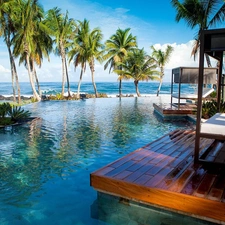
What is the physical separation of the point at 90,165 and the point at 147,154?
134 cm

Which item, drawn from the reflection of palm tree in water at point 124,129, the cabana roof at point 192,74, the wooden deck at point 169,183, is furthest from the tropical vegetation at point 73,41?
the wooden deck at point 169,183

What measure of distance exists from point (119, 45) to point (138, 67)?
2956 millimetres

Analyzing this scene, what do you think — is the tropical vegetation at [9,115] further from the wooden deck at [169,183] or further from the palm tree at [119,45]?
the palm tree at [119,45]

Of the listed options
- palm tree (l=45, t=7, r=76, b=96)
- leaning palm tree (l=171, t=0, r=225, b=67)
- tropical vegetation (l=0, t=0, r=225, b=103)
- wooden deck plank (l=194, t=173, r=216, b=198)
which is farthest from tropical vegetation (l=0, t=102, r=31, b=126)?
palm tree (l=45, t=7, r=76, b=96)

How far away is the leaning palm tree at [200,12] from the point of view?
12.7m

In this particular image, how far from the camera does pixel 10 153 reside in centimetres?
552

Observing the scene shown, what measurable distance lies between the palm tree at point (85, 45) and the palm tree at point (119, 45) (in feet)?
3.06

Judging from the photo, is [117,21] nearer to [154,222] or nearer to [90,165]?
Result: [90,165]

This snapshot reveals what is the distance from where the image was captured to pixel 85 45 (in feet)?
72.3

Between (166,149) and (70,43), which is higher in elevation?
(70,43)

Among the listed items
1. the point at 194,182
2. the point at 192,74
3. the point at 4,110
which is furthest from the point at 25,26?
the point at 194,182

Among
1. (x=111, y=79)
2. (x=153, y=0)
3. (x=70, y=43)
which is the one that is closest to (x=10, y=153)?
(x=70, y=43)

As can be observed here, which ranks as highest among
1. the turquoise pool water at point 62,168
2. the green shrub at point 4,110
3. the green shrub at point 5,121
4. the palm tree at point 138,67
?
the palm tree at point 138,67

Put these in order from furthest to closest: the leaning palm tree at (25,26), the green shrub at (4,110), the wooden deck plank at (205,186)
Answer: the leaning palm tree at (25,26)
the green shrub at (4,110)
the wooden deck plank at (205,186)
